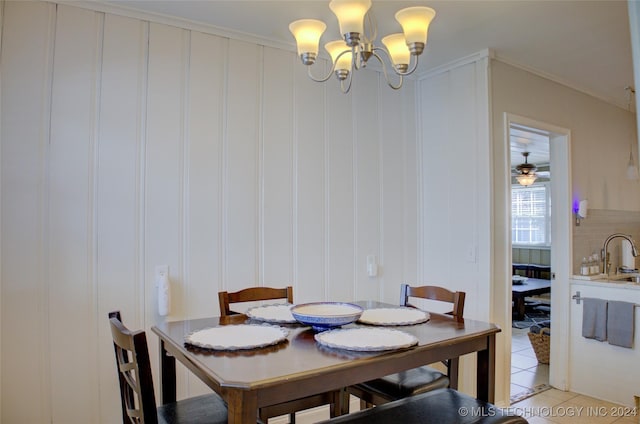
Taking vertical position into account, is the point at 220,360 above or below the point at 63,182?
below

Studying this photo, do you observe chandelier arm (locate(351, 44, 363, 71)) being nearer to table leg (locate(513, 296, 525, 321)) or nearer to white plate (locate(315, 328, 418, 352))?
white plate (locate(315, 328, 418, 352))

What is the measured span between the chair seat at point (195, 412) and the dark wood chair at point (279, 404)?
18 centimetres

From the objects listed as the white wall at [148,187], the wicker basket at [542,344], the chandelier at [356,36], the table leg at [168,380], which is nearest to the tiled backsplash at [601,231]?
the wicker basket at [542,344]

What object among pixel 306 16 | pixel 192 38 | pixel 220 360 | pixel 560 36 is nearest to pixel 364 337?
pixel 220 360

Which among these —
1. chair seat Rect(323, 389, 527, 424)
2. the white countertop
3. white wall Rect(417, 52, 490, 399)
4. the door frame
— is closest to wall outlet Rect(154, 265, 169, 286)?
chair seat Rect(323, 389, 527, 424)

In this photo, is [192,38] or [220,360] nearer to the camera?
[220,360]

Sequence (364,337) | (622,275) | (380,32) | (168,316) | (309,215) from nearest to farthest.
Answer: (364,337) → (168,316) → (380,32) → (309,215) → (622,275)

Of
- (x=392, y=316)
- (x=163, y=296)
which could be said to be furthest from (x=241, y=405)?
(x=163, y=296)

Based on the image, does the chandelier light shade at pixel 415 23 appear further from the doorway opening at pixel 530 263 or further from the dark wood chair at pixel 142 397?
the doorway opening at pixel 530 263

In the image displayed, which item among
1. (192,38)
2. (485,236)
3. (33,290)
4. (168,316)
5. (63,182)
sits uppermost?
(192,38)

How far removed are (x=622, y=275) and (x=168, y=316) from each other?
3.82 meters

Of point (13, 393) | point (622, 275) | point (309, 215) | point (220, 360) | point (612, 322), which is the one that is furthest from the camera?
point (622, 275)

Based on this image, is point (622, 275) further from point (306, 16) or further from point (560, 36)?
point (306, 16)

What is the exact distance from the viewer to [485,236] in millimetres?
2908
